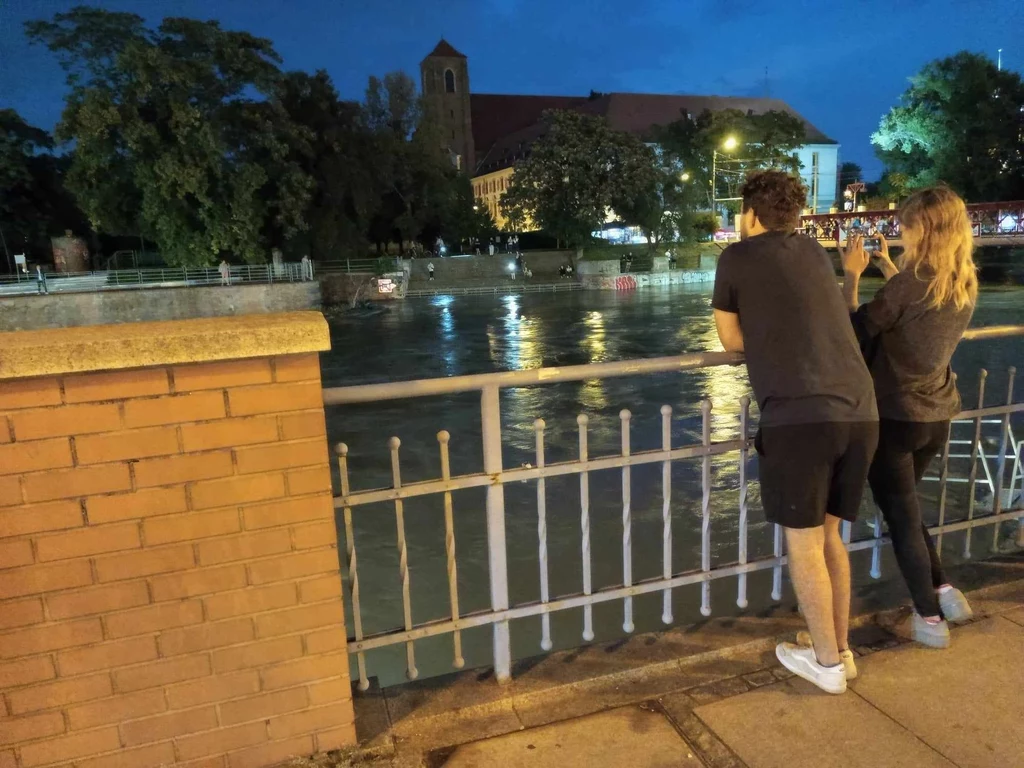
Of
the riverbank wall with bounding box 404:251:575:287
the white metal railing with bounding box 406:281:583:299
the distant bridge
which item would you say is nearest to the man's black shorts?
the distant bridge

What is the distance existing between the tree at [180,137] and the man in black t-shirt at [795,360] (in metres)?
38.0

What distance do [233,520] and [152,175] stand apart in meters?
39.1

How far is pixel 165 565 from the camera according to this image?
7.80ft

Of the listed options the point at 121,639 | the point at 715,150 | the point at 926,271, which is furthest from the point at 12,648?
the point at 715,150

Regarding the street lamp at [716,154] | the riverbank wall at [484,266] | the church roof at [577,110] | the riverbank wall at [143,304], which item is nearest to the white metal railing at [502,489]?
the riverbank wall at [143,304]

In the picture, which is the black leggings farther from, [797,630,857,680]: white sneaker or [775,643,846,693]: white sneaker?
[775,643,846,693]: white sneaker

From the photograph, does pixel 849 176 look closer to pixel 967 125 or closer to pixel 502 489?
pixel 967 125

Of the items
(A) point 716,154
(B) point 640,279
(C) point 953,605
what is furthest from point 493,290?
(C) point 953,605

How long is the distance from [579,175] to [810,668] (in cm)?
4893

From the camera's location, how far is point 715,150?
5366 centimetres

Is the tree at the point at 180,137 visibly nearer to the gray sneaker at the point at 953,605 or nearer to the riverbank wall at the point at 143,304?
the riverbank wall at the point at 143,304

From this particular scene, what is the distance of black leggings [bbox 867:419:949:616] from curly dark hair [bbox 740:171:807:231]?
1012mm

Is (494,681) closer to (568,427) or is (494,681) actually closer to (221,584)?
(221,584)

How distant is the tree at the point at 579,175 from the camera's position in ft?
162
